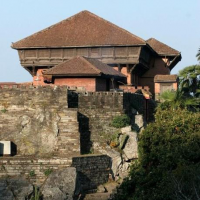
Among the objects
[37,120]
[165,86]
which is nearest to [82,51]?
[165,86]

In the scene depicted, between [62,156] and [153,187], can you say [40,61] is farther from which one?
[153,187]

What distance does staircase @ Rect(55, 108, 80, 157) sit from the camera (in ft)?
108

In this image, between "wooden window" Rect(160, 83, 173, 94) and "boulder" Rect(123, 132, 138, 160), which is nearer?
"boulder" Rect(123, 132, 138, 160)

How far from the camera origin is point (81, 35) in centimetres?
4912

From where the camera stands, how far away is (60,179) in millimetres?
31203


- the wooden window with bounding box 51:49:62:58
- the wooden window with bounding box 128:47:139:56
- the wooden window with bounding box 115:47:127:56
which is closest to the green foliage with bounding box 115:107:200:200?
the wooden window with bounding box 115:47:127:56

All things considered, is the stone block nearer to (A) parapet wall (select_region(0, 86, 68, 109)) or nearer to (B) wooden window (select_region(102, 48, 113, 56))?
(A) parapet wall (select_region(0, 86, 68, 109))

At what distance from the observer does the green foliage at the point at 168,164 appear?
2431 centimetres

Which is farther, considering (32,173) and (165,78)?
(165,78)

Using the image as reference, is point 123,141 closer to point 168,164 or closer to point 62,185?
point 62,185

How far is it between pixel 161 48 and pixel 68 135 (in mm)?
22703

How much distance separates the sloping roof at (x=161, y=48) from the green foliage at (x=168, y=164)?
2496 cm

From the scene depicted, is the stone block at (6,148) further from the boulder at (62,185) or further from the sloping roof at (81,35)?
the sloping roof at (81,35)

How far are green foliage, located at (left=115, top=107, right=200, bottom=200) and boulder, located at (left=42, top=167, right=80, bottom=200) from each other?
162 inches
